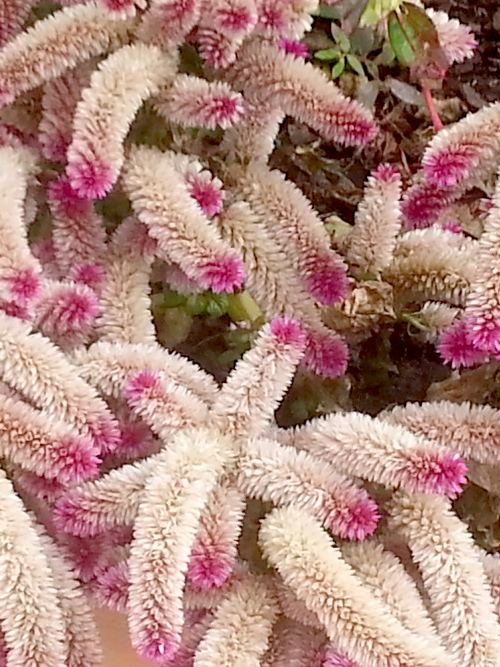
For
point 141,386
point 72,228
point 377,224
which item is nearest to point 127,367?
point 141,386

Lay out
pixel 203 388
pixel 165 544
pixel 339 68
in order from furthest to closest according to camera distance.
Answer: pixel 339 68 → pixel 203 388 → pixel 165 544

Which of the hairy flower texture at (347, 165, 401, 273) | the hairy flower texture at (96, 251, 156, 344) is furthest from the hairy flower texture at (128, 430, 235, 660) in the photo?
the hairy flower texture at (347, 165, 401, 273)

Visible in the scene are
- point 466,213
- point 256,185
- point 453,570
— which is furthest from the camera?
point 466,213

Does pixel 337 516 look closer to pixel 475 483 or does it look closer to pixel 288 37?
pixel 475 483

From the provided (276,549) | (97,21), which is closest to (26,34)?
(97,21)

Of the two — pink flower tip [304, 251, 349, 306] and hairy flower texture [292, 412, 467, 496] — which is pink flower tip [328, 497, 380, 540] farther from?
pink flower tip [304, 251, 349, 306]

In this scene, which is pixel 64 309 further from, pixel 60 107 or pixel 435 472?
pixel 435 472
